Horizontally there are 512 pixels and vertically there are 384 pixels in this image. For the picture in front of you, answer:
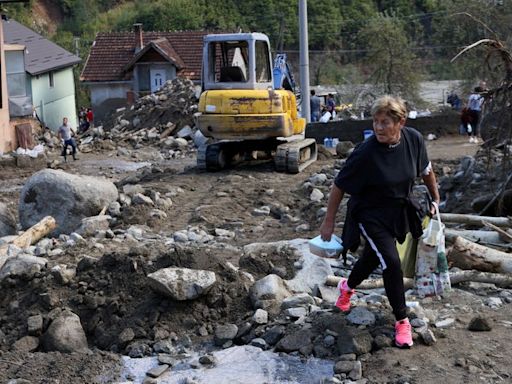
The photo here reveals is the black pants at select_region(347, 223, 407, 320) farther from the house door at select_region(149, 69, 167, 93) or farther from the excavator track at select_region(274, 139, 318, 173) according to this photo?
the house door at select_region(149, 69, 167, 93)

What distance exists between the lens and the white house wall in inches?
1551

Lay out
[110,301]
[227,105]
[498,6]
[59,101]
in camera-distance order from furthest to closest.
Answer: [59,101]
[498,6]
[227,105]
[110,301]

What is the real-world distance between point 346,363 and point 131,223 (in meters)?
6.24

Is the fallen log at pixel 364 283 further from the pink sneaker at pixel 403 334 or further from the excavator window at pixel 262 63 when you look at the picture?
the excavator window at pixel 262 63

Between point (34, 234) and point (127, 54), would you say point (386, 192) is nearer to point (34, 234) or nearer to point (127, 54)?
point (34, 234)

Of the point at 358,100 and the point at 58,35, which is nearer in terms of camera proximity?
the point at 358,100

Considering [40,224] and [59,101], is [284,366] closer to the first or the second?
[40,224]

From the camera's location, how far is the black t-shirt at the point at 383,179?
18.7 feet

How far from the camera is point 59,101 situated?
4269cm

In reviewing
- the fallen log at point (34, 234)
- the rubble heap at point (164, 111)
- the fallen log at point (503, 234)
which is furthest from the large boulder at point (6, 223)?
the rubble heap at point (164, 111)

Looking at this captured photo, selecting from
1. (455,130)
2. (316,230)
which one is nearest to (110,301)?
(316,230)

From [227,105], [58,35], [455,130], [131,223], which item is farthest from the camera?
[58,35]

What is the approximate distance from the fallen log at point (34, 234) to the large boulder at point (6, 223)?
3.12 feet

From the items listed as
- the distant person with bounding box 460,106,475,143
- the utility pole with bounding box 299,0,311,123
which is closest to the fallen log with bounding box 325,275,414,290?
the utility pole with bounding box 299,0,311,123
